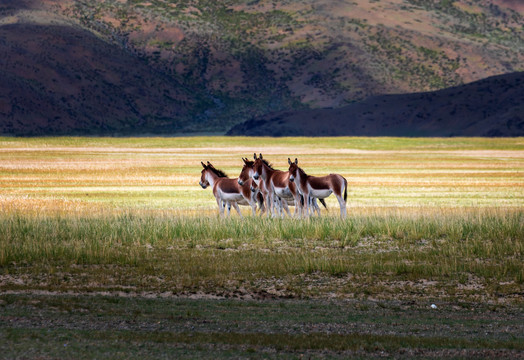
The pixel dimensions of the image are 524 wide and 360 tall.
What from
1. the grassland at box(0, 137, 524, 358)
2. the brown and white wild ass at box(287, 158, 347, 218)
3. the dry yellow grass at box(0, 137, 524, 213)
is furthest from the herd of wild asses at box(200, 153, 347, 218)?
the dry yellow grass at box(0, 137, 524, 213)

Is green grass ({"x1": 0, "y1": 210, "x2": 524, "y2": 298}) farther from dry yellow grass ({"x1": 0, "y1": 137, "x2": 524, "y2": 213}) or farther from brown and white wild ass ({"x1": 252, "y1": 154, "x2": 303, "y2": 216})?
dry yellow grass ({"x1": 0, "y1": 137, "x2": 524, "y2": 213})

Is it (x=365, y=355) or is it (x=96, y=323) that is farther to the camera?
(x=96, y=323)

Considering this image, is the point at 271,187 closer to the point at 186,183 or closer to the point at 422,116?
the point at 186,183

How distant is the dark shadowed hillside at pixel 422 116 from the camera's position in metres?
159

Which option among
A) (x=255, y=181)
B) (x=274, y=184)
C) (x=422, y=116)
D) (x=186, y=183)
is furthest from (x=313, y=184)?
(x=422, y=116)

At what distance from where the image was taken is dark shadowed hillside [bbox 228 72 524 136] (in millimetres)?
159375

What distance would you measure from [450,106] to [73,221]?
494 feet

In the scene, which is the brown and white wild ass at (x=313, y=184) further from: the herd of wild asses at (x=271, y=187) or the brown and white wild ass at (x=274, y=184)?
the brown and white wild ass at (x=274, y=184)

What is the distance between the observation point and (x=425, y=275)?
19250mm

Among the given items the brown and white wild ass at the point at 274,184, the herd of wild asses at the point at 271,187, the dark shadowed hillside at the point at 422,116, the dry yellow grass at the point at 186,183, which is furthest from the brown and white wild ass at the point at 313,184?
the dark shadowed hillside at the point at 422,116

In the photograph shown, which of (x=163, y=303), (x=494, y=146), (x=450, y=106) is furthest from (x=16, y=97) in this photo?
(x=163, y=303)

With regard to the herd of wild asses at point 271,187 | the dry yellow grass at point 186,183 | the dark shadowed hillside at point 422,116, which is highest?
the dark shadowed hillside at point 422,116

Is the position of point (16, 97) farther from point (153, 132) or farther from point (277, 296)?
point (277, 296)

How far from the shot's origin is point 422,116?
559 ft
